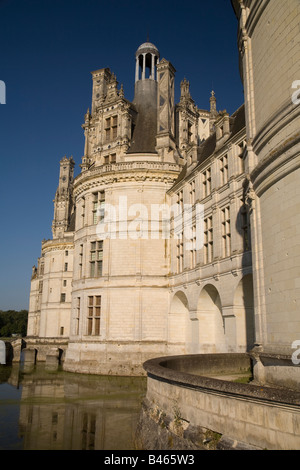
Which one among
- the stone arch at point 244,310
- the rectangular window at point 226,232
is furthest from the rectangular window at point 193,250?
the stone arch at point 244,310

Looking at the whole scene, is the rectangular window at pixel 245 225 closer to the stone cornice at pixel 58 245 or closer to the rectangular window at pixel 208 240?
the rectangular window at pixel 208 240

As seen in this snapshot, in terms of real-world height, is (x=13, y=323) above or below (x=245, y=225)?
below

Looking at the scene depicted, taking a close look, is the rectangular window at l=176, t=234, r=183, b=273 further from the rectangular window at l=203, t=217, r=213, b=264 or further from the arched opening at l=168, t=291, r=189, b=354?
the rectangular window at l=203, t=217, r=213, b=264

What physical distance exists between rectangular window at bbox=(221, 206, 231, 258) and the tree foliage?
97858 mm

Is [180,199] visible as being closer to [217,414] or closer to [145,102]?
[145,102]

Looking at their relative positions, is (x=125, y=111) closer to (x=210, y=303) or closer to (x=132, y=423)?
(x=210, y=303)

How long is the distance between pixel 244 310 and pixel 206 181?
7.96 metres

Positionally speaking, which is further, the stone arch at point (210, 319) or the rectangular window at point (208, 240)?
the stone arch at point (210, 319)

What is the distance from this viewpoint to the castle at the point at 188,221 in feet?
31.1

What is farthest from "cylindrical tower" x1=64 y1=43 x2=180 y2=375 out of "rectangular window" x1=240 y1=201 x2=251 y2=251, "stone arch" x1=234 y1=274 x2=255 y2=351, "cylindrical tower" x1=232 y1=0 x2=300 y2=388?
"cylindrical tower" x1=232 y1=0 x2=300 y2=388

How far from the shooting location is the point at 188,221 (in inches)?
893

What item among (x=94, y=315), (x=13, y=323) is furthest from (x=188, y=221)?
(x=13, y=323)

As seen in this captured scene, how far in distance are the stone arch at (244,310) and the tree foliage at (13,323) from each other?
3887 inches

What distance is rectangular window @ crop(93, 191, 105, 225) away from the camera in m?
26.4
